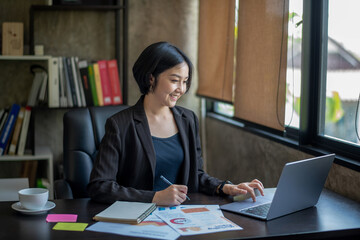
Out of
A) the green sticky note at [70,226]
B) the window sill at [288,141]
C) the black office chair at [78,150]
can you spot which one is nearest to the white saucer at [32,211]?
the green sticky note at [70,226]

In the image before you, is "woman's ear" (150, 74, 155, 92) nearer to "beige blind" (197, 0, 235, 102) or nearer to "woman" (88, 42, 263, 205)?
"woman" (88, 42, 263, 205)

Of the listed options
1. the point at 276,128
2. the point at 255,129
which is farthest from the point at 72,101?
the point at 276,128

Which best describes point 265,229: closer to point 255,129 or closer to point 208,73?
point 255,129

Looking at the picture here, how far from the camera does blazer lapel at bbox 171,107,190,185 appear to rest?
2041 millimetres

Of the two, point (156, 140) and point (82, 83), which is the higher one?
point (82, 83)

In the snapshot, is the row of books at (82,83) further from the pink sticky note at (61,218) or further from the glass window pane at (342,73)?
the pink sticky note at (61,218)

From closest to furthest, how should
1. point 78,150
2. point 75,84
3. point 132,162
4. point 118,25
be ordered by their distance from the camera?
point 132,162
point 78,150
point 75,84
point 118,25

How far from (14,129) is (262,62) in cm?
171

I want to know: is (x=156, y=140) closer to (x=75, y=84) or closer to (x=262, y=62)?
(x=262, y=62)

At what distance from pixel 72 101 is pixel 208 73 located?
1.00m

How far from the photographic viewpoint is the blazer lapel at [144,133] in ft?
6.38

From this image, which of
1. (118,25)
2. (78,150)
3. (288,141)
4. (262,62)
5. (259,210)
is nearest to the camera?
(259,210)

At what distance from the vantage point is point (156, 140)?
2014 mm

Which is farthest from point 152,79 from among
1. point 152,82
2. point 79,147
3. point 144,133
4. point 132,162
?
point 79,147
